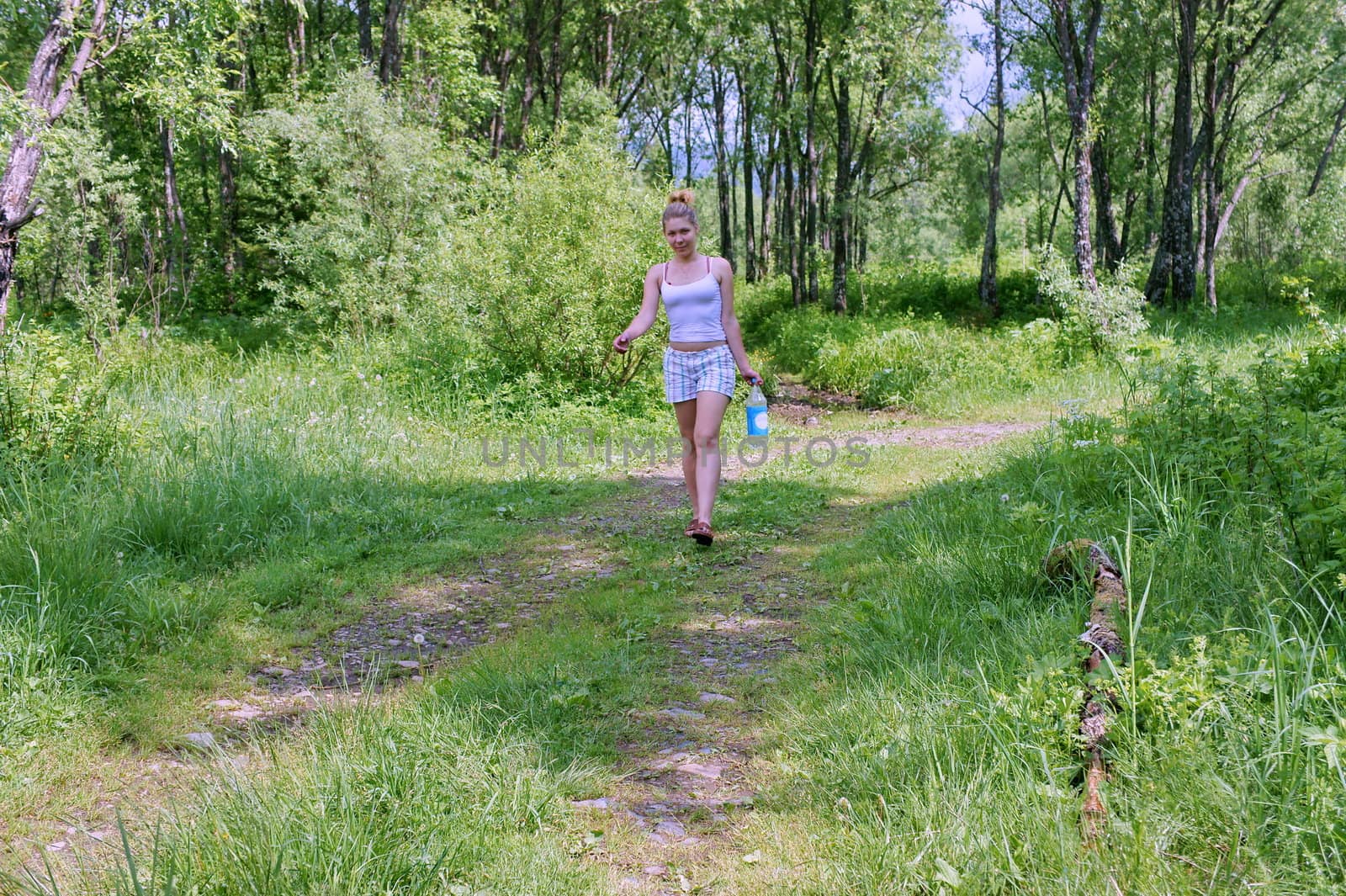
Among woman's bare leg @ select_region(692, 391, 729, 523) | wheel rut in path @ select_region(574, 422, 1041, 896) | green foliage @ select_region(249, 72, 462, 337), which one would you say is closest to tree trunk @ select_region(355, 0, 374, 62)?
green foliage @ select_region(249, 72, 462, 337)

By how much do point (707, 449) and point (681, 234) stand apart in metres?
1.47

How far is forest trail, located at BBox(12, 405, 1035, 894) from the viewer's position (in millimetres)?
2662

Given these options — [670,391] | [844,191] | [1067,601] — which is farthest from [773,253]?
[1067,601]

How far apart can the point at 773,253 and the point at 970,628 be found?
35.8 m

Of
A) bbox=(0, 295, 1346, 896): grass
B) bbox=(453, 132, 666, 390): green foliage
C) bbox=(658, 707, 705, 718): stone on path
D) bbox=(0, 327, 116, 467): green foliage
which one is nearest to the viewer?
bbox=(0, 295, 1346, 896): grass

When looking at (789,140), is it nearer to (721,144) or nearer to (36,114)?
(721,144)

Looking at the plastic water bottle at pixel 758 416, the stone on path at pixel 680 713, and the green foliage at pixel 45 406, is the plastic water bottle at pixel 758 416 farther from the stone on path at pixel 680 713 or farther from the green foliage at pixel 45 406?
the green foliage at pixel 45 406

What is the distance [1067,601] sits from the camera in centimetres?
380

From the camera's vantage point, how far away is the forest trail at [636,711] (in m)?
2.66

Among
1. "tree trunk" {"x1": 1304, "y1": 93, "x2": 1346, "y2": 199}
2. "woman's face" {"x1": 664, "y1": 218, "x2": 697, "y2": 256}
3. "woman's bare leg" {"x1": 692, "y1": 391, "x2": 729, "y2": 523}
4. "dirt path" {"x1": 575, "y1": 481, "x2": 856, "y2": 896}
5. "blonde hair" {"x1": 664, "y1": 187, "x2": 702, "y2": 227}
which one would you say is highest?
"tree trunk" {"x1": 1304, "y1": 93, "x2": 1346, "y2": 199}

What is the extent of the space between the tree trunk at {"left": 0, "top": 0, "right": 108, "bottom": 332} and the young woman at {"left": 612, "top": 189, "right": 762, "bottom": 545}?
6.01 metres

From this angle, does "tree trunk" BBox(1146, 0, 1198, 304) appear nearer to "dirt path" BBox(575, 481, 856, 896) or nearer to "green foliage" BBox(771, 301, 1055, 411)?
"green foliage" BBox(771, 301, 1055, 411)

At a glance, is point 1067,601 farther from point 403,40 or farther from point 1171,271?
point 403,40

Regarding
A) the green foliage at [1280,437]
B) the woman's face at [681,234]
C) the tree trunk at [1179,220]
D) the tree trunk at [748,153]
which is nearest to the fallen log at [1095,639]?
the green foliage at [1280,437]
